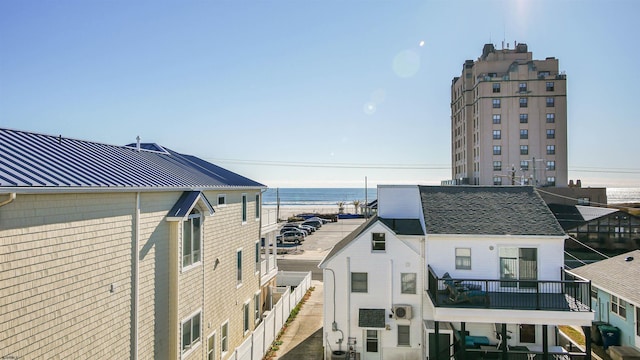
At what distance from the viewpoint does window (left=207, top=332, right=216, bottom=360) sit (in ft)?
48.8

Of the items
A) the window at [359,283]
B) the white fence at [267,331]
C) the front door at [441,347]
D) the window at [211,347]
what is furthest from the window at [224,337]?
the front door at [441,347]

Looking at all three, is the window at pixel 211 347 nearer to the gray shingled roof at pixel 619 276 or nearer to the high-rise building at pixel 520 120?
the gray shingled roof at pixel 619 276

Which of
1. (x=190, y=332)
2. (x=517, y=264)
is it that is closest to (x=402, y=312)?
(x=517, y=264)

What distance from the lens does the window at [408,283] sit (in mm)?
17016

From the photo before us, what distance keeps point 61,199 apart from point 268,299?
17.1 meters

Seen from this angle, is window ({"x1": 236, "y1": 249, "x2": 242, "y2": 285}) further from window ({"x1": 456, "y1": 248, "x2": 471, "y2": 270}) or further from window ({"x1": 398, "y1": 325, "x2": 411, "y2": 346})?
window ({"x1": 456, "y1": 248, "x2": 471, "y2": 270})

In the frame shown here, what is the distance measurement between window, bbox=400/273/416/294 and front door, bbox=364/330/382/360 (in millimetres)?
2259

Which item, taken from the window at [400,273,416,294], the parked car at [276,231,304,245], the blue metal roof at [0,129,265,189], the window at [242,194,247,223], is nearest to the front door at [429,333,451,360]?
the window at [400,273,416,294]

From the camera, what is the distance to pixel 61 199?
8492 millimetres

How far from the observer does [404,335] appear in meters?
16.9

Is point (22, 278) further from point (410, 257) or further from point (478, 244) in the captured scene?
point (478, 244)

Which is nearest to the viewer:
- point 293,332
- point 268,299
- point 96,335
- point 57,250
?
point 57,250

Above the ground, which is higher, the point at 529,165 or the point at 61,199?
the point at 529,165

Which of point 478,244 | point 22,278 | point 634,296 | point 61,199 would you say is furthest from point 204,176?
point 634,296
